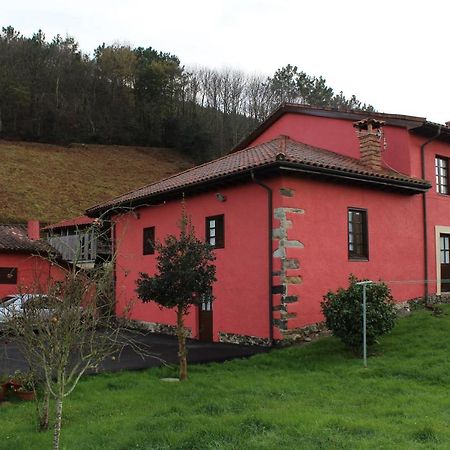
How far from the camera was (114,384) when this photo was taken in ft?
27.1

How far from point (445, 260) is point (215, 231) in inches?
279

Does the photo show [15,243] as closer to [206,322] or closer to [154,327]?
[154,327]

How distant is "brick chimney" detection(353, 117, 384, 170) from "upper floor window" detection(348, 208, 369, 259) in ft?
5.40

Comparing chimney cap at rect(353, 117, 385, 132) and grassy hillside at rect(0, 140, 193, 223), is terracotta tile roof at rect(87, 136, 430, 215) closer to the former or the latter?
chimney cap at rect(353, 117, 385, 132)

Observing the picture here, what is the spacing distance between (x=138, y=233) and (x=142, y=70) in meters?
43.6

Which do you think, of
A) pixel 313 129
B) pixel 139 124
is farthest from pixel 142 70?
pixel 313 129

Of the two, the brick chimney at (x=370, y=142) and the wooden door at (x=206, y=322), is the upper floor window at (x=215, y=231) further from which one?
the brick chimney at (x=370, y=142)

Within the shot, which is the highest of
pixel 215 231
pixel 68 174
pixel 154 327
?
pixel 68 174

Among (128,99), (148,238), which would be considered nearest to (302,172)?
(148,238)

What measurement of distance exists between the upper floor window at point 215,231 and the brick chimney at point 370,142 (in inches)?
169

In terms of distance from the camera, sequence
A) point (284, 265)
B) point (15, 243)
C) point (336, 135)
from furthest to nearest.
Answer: point (15, 243)
point (336, 135)
point (284, 265)

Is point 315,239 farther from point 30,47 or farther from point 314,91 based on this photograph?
point 30,47

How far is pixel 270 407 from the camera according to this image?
6.54 m

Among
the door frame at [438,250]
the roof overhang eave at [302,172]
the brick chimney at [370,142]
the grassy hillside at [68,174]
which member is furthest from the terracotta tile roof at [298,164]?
the grassy hillside at [68,174]
